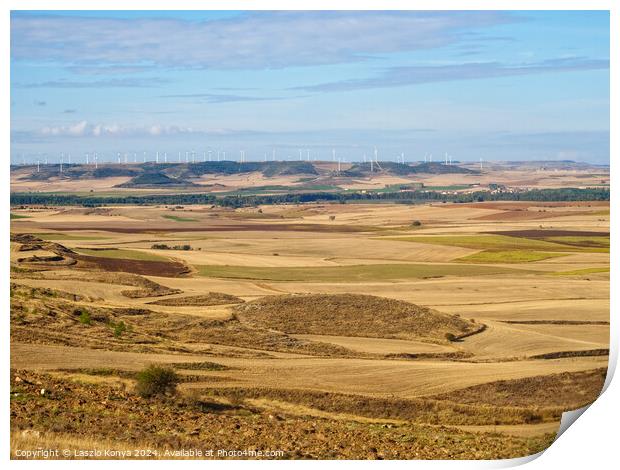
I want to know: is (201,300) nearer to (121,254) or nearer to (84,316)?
(84,316)

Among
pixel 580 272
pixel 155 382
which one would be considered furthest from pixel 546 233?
pixel 155 382

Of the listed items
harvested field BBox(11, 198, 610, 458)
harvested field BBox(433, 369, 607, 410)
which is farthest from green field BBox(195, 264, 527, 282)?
harvested field BBox(433, 369, 607, 410)

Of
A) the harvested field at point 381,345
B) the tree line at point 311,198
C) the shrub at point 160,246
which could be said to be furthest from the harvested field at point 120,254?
the harvested field at point 381,345

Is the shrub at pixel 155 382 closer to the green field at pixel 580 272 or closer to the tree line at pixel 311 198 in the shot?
the tree line at pixel 311 198

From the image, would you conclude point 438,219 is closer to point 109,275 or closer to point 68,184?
Answer: point 68,184

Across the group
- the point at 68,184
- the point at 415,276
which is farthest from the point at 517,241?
the point at 68,184

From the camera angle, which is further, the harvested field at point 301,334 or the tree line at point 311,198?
the tree line at point 311,198
